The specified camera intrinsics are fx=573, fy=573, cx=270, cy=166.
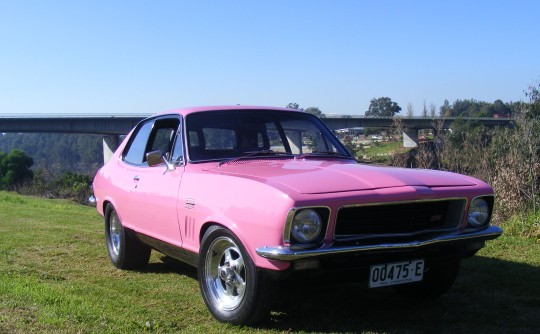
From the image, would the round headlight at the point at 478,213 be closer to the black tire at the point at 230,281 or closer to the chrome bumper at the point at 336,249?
the chrome bumper at the point at 336,249

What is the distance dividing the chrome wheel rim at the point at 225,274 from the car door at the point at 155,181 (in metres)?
0.55

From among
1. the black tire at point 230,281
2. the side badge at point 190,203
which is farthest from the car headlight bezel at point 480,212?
the side badge at point 190,203

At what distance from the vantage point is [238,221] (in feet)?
12.9

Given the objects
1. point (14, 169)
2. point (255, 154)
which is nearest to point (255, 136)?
point (255, 154)

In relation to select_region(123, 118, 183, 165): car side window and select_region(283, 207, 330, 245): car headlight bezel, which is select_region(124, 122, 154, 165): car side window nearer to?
select_region(123, 118, 183, 165): car side window

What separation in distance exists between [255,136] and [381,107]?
54.1m

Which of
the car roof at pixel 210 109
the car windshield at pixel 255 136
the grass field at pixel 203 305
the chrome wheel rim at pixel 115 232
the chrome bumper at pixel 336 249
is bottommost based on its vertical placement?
the grass field at pixel 203 305

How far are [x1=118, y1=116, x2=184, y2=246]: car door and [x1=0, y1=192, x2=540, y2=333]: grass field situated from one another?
1.93 feet

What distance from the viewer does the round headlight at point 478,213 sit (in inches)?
171

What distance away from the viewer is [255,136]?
546cm

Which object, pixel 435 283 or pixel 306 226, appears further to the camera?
pixel 435 283

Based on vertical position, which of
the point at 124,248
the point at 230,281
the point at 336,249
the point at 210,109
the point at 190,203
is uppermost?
the point at 210,109

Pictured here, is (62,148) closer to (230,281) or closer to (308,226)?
(230,281)

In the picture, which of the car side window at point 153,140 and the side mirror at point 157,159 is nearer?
the side mirror at point 157,159
